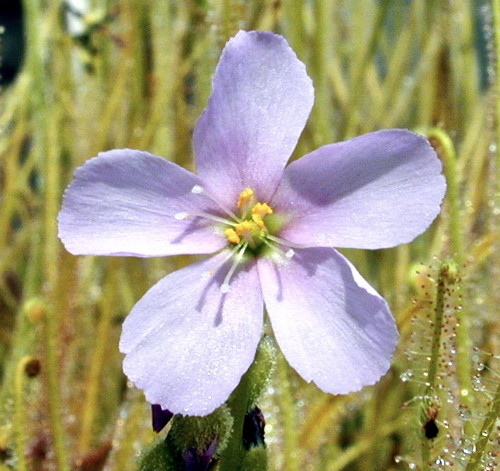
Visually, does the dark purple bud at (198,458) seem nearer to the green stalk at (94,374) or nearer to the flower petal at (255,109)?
the flower petal at (255,109)

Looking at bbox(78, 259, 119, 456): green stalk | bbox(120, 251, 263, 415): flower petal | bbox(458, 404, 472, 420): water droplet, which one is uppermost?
bbox(120, 251, 263, 415): flower petal

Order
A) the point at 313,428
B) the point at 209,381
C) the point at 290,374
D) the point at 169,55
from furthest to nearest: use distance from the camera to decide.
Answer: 1. the point at 169,55
2. the point at 290,374
3. the point at 313,428
4. the point at 209,381

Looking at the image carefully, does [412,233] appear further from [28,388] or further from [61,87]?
[61,87]

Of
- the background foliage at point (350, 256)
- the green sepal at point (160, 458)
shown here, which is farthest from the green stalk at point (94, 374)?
the green sepal at point (160, 458)

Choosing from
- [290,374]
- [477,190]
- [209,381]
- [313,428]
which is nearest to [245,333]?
[209,381]

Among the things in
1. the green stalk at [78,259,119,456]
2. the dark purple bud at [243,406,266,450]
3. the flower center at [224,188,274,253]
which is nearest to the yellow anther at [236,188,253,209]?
the flower center at [224,188,274,253]

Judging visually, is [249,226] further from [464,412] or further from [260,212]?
[464,412]

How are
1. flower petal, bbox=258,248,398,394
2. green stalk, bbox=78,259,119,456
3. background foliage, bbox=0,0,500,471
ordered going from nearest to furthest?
flower petal, bbox=258,248,398,394 → background foliage, bbox=0,0,500,471 → green stalk, bbox=78,259,119,456

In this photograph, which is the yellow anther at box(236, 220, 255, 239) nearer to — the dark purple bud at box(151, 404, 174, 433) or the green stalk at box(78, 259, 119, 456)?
→ the dark purple bud at box(151, 404, 174, 433)
